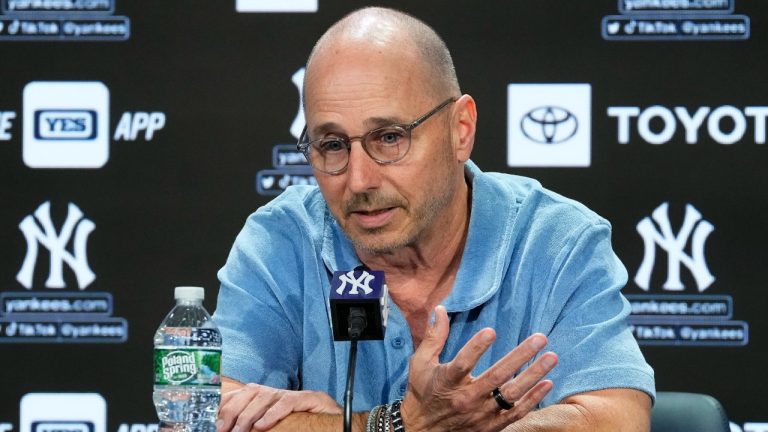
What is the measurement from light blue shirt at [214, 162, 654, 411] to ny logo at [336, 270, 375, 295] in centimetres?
44

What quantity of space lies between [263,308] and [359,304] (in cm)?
59

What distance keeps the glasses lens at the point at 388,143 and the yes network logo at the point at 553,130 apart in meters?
1.40

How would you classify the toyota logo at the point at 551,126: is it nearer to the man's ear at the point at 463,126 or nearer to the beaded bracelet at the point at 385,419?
the man's ear at the point at 463,126

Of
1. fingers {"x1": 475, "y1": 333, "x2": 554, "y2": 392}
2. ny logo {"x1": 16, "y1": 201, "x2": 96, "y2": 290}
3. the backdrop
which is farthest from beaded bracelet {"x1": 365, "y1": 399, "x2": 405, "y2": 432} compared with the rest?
ny logo {"x1": 16, "y1": 201, "x2": 96, "y2": 290}

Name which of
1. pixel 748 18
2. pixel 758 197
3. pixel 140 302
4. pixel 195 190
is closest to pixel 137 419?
pixel 140 302

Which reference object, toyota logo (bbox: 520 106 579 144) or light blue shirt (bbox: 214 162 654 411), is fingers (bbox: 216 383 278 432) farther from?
toyota logo (bbox: 520 106 579 144)

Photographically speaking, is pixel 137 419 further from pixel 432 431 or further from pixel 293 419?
pixel 432 431

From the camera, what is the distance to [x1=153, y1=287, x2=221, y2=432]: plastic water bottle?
1.86 metres

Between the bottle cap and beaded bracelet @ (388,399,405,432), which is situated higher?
the bottle cap

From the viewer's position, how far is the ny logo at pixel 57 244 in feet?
12.0

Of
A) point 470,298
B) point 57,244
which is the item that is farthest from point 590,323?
point 57,244

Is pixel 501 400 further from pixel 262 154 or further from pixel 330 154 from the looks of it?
pixel 262 154

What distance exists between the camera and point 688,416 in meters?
2.49

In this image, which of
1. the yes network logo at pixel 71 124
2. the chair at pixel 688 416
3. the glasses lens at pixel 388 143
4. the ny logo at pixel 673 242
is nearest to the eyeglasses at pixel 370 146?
the glasses lens at pixel 388 143
